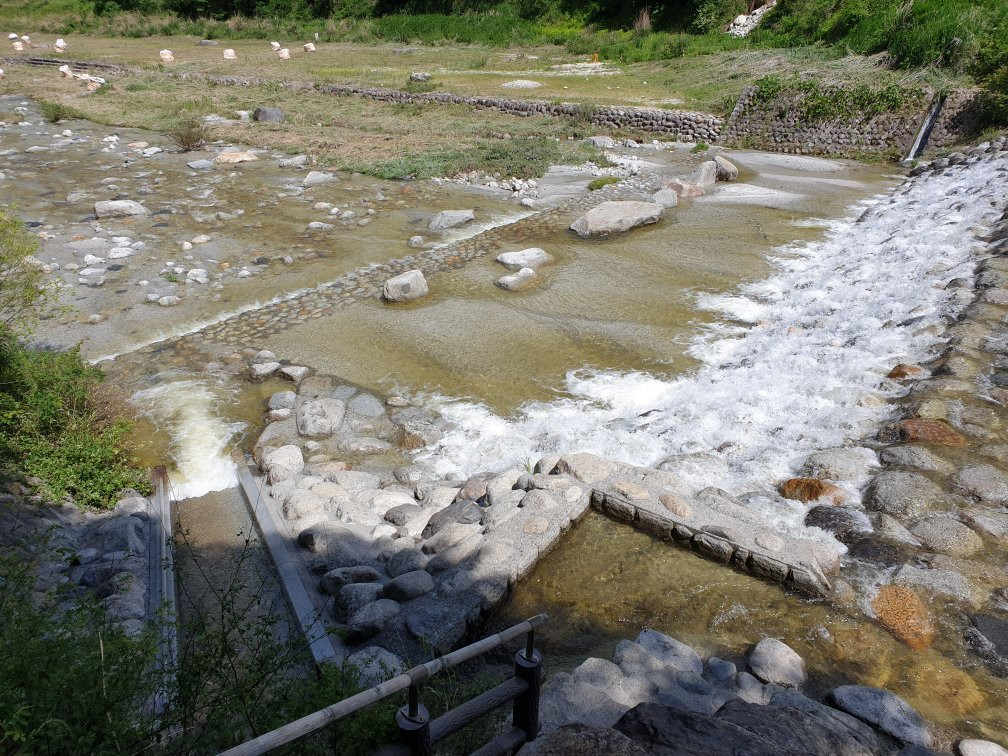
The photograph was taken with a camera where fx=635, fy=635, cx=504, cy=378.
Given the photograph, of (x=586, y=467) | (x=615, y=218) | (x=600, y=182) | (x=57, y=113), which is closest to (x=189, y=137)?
(x=57, y=113)

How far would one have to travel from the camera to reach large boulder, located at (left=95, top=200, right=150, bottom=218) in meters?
12.0

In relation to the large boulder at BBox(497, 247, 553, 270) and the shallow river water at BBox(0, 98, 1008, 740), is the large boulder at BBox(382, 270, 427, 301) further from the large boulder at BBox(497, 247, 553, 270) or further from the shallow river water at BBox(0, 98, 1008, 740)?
the large boulder at BBox(497, 247, 553, 270)

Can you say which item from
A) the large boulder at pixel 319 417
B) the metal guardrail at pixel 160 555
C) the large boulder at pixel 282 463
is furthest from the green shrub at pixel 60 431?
the large boulder at pixel 319 417

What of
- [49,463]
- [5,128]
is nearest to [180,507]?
[49,463]

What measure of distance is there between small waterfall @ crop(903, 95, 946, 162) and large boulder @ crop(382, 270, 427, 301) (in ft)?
46.5

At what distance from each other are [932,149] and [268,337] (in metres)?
16.9

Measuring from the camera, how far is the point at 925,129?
53.8 feet

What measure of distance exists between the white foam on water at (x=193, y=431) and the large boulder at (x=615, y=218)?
7048 millimetres

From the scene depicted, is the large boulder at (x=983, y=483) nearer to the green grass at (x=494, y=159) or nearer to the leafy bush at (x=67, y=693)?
the leafy bush at (x=67, y=693)

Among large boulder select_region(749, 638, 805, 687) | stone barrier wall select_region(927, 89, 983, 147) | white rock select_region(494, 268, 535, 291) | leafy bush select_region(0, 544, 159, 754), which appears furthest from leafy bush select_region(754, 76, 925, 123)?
leafy bush select_region(0, 544, 159, 754)

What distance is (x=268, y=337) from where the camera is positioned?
8.34m

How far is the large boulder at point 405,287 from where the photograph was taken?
9195 millimetres

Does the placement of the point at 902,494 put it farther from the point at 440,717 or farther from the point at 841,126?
the point at 841,126

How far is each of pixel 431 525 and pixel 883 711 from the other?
3.16 meters
